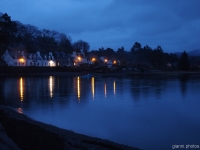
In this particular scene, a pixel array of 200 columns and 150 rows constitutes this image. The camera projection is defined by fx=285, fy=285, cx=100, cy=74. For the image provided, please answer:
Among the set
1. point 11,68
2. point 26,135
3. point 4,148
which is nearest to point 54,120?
point 26,135

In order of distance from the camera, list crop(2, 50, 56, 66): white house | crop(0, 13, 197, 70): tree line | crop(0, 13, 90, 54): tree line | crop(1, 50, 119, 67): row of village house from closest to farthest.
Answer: crop(2, 50, 56, 66): white house < crop(1, 50, 119, 67): row of village house < crop(0, 13, 197, 70): tree line < crop(0, 13, 90, 54): tree line

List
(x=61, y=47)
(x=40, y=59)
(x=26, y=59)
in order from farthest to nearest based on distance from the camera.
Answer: (x=61, y=47) < (x=40, y=59) < (x=26, y=59)

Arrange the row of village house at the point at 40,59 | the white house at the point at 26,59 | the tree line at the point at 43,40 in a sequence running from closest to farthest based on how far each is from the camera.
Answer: the white house at the point at 26,59 → the row of village house at the point at 40,59 → the tree line at the point at 43,40

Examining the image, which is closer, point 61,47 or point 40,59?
point 40,59

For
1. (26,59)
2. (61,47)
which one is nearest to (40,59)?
(26,59)

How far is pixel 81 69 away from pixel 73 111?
243ft

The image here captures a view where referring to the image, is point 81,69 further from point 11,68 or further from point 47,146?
point 47,146

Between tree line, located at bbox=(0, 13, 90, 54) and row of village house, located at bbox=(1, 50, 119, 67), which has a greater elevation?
tree line, located at bbox=(0, 13, 90, 54)

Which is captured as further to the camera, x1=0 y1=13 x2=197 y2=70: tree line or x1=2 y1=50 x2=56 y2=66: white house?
x1=0 y1=13 x2=197 y2=70: tree line

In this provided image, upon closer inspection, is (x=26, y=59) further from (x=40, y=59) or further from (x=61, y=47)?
(x=61, y=47)

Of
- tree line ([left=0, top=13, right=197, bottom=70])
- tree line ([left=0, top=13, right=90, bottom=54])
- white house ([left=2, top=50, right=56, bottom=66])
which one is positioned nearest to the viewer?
white house ([left=2, top=50, right=56, bottom=66])

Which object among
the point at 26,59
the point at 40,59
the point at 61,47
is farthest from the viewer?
the point at 61,47

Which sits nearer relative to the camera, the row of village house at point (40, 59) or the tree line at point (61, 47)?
the row of village house at point (40, 59)

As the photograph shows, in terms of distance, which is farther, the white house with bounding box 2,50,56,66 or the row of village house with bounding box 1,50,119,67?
the row of village house with bounding box 1,50,119,67
